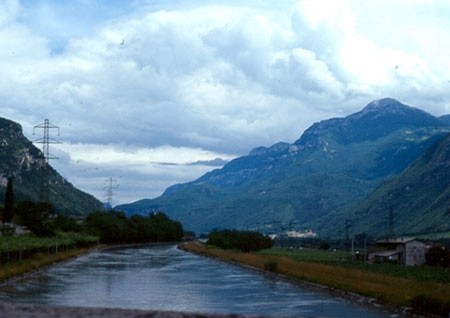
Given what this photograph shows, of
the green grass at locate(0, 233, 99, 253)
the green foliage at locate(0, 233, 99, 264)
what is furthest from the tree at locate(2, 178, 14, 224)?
the green foliage at locate(0, 233, 99, 264)

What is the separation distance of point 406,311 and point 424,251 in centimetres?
8594

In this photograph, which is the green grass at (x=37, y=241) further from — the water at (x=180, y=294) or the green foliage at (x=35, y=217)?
the water at (x=180, y=294)

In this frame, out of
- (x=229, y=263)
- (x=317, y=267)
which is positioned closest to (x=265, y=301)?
(x=317, y=267)

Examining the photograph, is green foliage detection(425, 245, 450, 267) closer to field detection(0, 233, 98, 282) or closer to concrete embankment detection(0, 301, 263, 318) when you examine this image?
field detection(0, 233, 98, 282)

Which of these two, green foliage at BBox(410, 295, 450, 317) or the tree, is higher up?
the tree

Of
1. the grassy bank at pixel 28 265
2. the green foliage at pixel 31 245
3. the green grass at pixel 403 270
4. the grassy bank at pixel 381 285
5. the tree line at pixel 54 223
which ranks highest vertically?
the tree line at pixel 54 223

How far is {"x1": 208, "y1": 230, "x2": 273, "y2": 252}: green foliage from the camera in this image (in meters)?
161

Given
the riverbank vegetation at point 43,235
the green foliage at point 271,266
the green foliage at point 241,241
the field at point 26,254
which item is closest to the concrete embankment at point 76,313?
the field at point 26,254

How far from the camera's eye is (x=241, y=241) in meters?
163

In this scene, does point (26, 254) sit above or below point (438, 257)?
above

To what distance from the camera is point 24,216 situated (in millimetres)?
109188

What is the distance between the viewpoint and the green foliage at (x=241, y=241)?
161 m

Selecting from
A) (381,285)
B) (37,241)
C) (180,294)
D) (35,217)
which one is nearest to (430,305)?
(381,285)

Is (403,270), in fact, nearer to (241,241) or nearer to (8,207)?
(8,207)
